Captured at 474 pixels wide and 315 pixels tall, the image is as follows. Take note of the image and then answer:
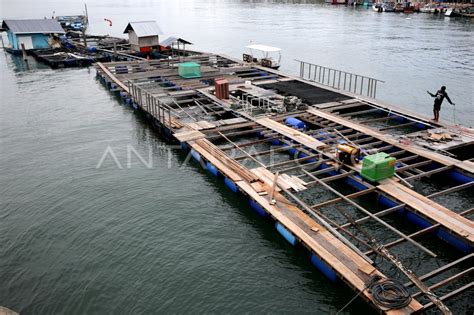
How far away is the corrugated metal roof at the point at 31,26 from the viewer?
67.9m

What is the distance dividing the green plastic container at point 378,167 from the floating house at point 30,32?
66.3 meters

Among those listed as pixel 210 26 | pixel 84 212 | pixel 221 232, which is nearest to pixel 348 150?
pixel 221 232

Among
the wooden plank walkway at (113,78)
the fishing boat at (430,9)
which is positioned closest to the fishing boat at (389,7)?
the fishing boat at (430,9)

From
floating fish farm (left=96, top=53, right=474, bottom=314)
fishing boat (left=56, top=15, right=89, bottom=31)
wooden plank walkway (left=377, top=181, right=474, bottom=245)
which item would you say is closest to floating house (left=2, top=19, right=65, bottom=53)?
fishing boat (left=56, top=15, right=89, bottom=31)

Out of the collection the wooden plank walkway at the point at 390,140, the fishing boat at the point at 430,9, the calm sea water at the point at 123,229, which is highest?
the fishing boat at the point at 430,9

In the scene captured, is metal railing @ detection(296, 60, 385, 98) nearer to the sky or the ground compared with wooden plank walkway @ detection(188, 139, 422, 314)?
nearer to the sky

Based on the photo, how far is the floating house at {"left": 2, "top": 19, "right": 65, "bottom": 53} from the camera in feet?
A: 224

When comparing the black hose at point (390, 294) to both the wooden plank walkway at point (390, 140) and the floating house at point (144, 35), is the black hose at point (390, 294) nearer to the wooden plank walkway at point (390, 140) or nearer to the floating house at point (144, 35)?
the wooden plank walkway at point (390, 140)

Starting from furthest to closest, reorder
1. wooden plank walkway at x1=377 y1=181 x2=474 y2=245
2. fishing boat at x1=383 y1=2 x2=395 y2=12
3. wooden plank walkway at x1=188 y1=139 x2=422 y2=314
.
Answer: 1. fishing boat at x1=383 y1=2 x2=395 y2=12
2. wooden plank walkway at x1=377 y1=181 x2=474 y2=245
3. wooden plank walkway at x1=188 y1=139 x2=422 y2=314

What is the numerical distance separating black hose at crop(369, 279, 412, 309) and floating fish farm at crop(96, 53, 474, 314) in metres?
0.04

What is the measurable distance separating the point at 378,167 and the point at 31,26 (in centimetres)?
6944

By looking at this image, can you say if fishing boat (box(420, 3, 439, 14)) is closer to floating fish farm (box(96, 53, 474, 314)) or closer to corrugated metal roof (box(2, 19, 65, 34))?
floating fish farm (box(96, 53, 474, 314))

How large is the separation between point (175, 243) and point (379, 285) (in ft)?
30.2

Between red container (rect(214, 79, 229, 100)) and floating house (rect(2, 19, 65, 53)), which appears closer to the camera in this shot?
red container (rect(214, 79, 229, 100))
